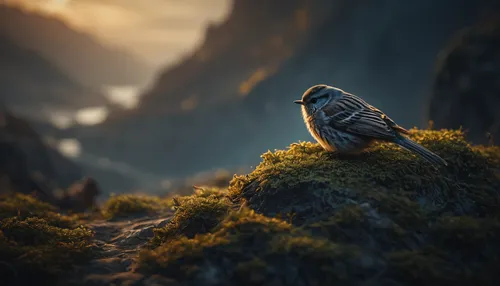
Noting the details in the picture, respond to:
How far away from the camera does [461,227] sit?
14.0ft

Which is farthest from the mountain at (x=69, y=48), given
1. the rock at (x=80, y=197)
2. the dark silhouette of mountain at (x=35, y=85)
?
the rock at (x=80, y=197)

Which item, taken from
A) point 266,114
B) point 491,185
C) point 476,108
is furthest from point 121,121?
point 491,185

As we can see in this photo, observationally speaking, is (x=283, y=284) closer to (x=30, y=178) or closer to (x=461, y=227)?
(x=461, y=227)

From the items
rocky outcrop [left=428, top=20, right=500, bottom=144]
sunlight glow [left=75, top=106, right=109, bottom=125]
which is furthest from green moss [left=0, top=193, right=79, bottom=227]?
sunlight glow [left=75, top=106, right=109, bottom=125]

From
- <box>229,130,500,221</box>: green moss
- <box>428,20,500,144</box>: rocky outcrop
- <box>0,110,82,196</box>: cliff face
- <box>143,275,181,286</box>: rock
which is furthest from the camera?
<box>0,110,82,196</box>: cliff face

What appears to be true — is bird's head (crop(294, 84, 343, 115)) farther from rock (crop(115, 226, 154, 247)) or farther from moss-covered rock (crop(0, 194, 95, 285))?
moss-covered rock (crop(0, 194, 95, 285))

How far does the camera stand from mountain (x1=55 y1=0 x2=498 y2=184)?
40156mm

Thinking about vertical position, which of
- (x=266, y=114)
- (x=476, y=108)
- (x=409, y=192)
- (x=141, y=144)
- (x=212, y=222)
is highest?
(x=141, y=144)

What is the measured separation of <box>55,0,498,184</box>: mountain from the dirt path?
21.4 metres

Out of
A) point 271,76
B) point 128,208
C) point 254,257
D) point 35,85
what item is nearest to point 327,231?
point 254,257

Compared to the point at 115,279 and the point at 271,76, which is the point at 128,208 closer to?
the point at 115,279

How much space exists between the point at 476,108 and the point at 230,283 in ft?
44.8

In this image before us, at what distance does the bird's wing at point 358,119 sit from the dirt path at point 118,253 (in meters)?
3.45

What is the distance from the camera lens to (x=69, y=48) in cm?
16112
